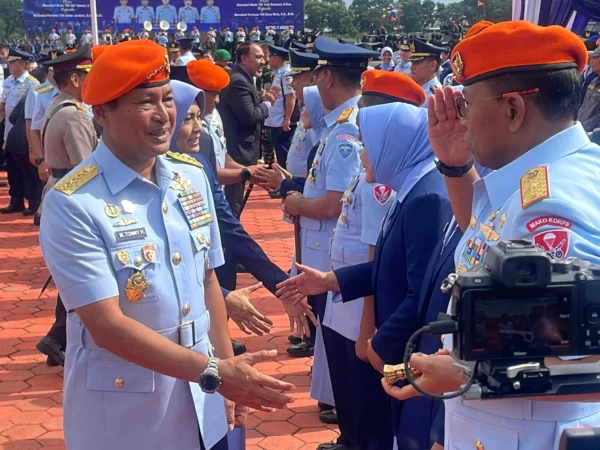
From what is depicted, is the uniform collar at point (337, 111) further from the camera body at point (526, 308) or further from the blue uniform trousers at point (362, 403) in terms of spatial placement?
the camera body at point (526, 308)

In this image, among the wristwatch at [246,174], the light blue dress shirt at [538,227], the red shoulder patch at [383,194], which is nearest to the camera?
the light blue dress shirt at [538,227]

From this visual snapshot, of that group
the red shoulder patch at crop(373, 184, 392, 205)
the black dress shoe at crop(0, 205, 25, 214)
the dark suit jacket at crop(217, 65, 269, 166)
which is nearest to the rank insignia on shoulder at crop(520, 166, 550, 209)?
the red shoulder patch at crop(373, 184, 392, 205)

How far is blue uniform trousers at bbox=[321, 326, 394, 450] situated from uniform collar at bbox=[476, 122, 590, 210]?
1993 millimetres

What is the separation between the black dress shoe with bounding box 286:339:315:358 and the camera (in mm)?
5383

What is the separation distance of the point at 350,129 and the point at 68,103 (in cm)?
231

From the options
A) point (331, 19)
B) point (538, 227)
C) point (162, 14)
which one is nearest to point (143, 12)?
point (162, 14)

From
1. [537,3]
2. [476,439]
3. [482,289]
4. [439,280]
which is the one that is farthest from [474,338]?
[537,3]

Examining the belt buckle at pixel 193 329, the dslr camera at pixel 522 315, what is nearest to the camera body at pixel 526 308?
the dslr camera at pixel 522 315

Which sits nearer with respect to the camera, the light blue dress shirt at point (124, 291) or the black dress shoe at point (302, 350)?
the light blue dress shirt at point (124, 291)

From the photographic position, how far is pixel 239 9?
32.9m

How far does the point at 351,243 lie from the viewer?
3.66 metres

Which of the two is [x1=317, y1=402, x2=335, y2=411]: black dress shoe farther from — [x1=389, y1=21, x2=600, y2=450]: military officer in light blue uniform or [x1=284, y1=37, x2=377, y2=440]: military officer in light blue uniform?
[x1=389, y1=21, x2=600, y2=450]: military officer in light blue uniform

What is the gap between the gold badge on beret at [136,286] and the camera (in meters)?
2.20

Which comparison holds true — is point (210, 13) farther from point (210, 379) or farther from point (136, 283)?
point (210, 379)
